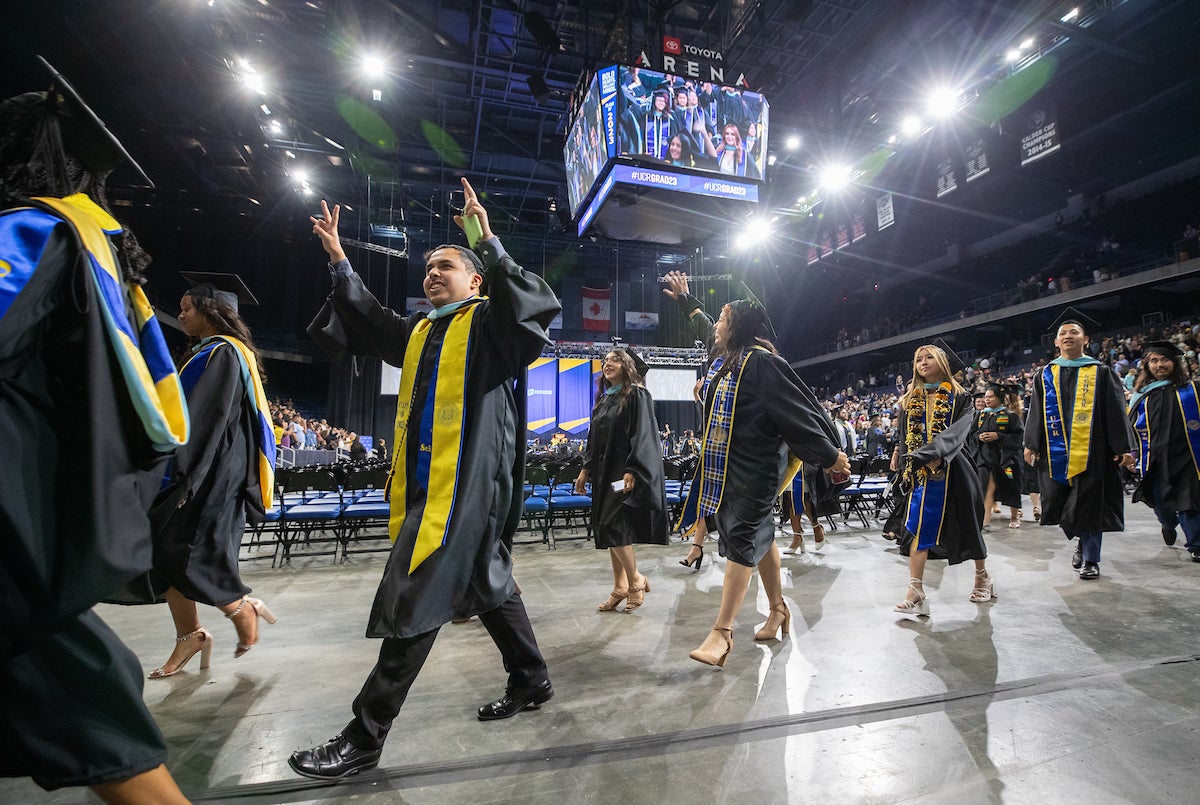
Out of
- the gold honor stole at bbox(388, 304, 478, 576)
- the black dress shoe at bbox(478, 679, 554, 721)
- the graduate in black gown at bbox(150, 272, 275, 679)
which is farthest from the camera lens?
the graduate in black gown at bbox(150, 272, 275, 679)

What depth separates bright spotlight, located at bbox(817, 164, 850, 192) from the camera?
1312 centimetres

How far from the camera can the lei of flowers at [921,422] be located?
11.0 feet

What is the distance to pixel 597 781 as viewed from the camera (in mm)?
1584

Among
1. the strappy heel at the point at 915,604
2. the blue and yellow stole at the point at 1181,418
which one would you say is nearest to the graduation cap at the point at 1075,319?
the blue and yellow stole at the point at 1181,418

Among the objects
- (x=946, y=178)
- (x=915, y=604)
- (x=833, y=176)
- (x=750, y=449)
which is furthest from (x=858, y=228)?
(x=750, y=449)

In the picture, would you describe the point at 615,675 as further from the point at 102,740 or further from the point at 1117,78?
the point at 1117,78

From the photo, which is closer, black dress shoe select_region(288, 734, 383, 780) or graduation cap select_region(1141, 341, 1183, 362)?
black dress shoe select_region(288, 734, 383, 780)

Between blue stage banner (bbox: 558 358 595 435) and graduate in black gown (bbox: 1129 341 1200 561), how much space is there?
45.7 feet

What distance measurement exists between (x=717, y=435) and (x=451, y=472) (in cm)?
146

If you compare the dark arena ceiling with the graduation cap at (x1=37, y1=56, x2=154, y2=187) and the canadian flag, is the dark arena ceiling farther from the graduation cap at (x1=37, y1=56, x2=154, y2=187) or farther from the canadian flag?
the graduation cap at (x1=37, y1=56, x2=154, y2=187)

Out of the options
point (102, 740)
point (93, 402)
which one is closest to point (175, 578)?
point (102, 740)

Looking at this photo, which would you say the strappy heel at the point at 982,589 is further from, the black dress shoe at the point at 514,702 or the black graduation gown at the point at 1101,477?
the black dress shoe at the point at 514,702

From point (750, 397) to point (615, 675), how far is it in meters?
1.41

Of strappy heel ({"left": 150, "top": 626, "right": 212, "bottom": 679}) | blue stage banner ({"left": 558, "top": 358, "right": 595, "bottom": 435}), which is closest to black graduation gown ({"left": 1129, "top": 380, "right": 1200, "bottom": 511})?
strappy heel ({"left": 150, "top": 626, "right": 212, "bottom": 679})
